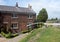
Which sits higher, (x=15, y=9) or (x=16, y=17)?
(x=15, y=9)

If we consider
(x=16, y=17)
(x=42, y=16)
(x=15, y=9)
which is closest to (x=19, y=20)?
(x=16, y=17)

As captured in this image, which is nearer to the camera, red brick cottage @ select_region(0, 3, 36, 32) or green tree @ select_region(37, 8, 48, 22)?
red brick cottage @ select_region(0, 3, 36, 32)

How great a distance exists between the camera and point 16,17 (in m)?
46.8

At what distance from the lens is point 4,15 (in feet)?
148

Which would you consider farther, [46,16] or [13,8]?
[46,16]

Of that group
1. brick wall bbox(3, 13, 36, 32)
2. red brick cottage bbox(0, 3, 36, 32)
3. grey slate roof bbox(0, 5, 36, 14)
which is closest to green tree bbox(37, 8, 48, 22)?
red brick cottage bbox(0, 3, 36, 32)

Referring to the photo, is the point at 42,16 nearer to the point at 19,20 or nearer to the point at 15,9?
the point at 19,20

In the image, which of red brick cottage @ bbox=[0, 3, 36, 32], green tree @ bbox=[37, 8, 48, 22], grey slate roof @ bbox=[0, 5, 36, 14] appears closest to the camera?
red brick cottage @ bbox=[0, 3, 36, 32]

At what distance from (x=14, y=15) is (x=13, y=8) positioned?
2.99 meters

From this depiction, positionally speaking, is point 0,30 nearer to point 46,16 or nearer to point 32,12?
point 32,12

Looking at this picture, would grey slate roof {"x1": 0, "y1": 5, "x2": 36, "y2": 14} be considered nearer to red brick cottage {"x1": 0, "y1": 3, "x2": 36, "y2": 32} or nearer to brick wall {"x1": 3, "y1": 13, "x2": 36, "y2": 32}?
red brick cottage {"x1": 0, "y1": 3, "x2": 36, "y2": 32}

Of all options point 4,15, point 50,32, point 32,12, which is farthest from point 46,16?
point 50,32

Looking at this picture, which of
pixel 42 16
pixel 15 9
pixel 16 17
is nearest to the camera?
pixel 16 17

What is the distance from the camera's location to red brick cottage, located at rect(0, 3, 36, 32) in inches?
1784
